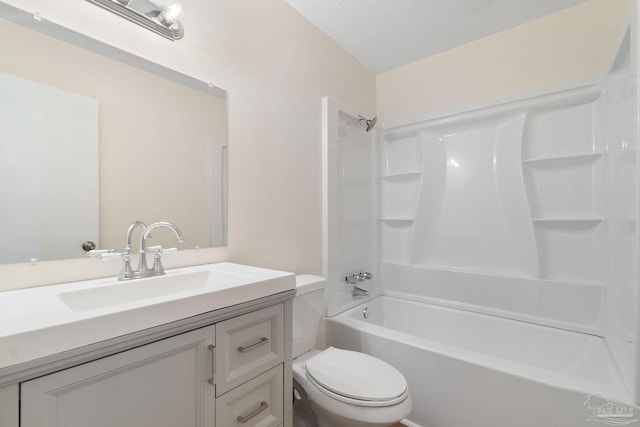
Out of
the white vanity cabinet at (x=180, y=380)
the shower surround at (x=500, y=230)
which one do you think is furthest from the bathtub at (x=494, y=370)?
the white vanity cabinet at (x=180, y=380)

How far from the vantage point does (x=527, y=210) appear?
1.99 metres

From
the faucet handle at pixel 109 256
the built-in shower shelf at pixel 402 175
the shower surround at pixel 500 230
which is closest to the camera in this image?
the faucet handle at pixel 109 256

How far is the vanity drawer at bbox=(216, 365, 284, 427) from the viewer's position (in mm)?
875

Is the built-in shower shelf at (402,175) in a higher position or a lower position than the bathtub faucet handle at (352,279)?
higher

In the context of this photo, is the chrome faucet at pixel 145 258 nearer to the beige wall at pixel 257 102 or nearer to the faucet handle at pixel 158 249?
the faucet handle at pixel 158 249

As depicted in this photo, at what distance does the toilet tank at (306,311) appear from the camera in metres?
1.48

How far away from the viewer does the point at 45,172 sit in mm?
949

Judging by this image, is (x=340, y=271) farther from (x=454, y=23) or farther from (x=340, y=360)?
(x=454, y=23)

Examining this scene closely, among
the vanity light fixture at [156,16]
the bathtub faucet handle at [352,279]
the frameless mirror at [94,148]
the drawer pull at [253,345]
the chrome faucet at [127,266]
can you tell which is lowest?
the bathtub faucet handle at [352,279]

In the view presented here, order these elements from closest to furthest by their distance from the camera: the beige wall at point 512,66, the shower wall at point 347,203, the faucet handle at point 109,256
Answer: the faucet handle at point 109,256 < the beige wall at point 512,66 < the shower wall at point 347,203

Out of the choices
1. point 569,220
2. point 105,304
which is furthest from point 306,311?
point 569,220

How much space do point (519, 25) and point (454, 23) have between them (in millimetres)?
469

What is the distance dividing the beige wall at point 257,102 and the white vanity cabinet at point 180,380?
52cm

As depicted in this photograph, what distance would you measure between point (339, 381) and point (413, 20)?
2195 mm
